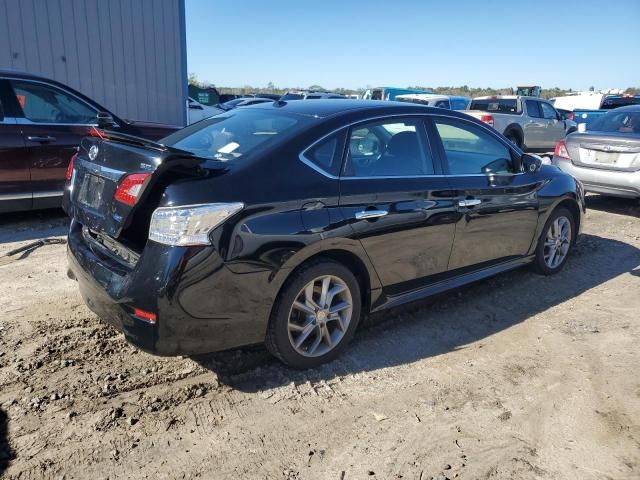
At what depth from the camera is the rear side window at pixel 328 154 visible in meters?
3.31

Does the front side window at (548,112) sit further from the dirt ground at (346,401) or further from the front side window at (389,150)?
the front side window at (389,150)

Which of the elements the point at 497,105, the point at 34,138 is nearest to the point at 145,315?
the point at 34,138

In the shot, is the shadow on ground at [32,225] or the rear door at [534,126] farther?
the rear door at [534,126]

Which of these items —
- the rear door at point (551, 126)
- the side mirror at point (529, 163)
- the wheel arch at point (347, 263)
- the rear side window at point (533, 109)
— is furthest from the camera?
the rear door at point (551, 126)

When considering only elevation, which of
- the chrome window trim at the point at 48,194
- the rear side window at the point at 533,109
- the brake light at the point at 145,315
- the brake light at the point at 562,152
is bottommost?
the chrome window trim at the point at 48,194

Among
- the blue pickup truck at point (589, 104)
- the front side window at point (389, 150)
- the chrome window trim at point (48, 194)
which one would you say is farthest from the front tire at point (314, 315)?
the blue pickup truck at point (589, 104)

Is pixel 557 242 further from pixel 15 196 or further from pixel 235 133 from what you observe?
pixel 15 196

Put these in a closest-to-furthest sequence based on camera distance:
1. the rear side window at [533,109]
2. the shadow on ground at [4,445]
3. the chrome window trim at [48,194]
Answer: the shadow on ground at [4,445], the chrome window trim at [48,194], the rear side window at [533,109]

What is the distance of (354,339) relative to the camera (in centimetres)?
390

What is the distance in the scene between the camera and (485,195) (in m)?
4.29

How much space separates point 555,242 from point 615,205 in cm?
471

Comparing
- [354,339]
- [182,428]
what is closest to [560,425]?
[354,339]

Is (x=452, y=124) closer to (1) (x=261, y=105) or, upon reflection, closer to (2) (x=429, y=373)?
(1) (x=261, y=105)

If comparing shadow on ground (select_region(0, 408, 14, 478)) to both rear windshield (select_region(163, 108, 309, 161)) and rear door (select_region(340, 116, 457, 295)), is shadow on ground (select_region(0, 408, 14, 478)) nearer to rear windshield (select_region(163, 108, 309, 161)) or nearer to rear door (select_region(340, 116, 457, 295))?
rear windshield (select_region(163, 108, 309, 161))
